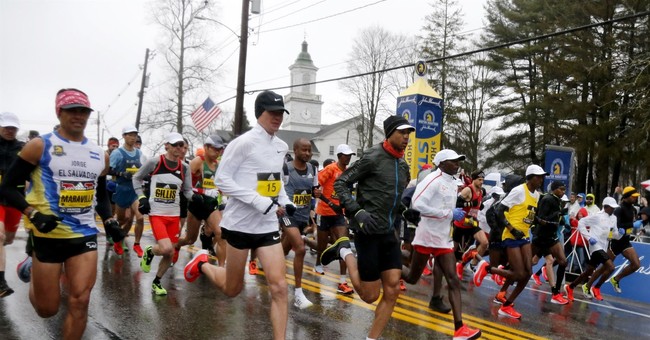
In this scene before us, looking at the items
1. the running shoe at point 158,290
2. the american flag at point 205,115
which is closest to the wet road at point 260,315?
→ the running shoe at point 158,290

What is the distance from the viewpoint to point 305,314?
255 inches

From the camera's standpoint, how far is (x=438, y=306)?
24.4ft

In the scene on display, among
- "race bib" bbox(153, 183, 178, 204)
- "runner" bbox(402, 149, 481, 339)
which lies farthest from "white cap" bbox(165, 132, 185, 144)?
"runner" bbox(402, 149, 481, 339)

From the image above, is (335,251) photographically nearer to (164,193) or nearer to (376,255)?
(376,255)

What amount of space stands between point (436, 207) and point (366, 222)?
79.6 inches

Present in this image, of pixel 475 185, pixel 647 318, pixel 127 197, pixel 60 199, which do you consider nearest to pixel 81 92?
pixel 60 199

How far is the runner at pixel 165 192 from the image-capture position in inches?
273

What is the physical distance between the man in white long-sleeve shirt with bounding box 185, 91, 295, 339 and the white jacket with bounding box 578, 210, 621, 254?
7.15m

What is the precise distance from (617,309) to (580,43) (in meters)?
20.7

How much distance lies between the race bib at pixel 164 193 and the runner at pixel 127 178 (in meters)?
2.54

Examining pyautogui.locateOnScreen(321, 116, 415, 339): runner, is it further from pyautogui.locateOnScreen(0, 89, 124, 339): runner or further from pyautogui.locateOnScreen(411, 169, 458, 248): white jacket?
pyautogui.locateOnScreen(0, 89, 124, 339): runner

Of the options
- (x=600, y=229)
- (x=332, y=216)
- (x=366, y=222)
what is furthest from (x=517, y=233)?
(x=600, y=229)

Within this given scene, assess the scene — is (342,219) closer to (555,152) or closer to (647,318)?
(647,318)

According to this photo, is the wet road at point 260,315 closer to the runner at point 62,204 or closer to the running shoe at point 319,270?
the running shoe at point 319,270
